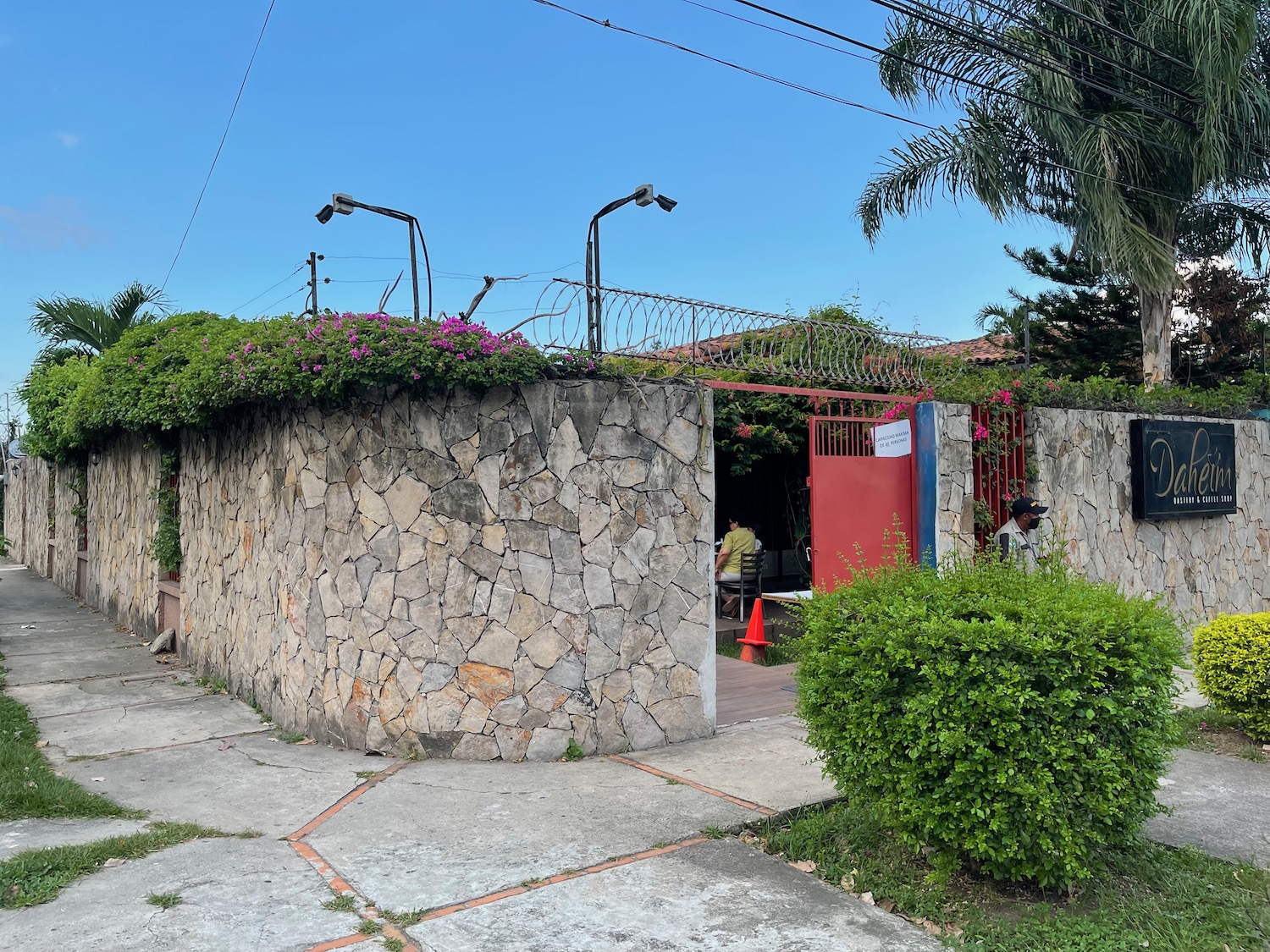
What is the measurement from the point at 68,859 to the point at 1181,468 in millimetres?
11170

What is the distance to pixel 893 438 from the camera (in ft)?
28.5

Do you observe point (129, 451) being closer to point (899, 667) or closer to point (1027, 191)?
point (899, 667)

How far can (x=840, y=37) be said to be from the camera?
7672mm

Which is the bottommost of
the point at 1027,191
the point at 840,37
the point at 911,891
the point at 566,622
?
the point at 911,891

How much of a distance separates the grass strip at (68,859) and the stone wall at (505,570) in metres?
1.64

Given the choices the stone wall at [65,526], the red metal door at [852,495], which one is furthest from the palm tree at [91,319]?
the red metal door at [852,495]

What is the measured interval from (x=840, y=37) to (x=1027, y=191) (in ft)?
28.9

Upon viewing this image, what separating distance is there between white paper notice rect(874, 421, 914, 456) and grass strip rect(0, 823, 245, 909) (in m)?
6.17

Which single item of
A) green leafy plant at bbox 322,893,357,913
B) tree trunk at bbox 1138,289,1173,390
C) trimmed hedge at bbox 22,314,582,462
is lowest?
green leafy plant at bbox 322,893,357,913

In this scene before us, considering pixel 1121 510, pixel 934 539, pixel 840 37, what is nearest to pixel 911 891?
pixel 934 539

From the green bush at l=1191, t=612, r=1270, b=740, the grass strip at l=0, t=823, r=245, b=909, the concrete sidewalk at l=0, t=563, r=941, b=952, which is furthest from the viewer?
the green bush at l=1191, t=612, r=1270, b=740

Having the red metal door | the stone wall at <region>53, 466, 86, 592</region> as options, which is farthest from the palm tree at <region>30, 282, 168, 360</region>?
the red metal door

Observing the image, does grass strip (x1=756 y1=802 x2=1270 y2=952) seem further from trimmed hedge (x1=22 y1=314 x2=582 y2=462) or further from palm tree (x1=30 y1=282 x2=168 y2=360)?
palm tree (x1=30 y1=282 x2=168 y2=360)

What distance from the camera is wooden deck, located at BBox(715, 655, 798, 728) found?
293 inches
